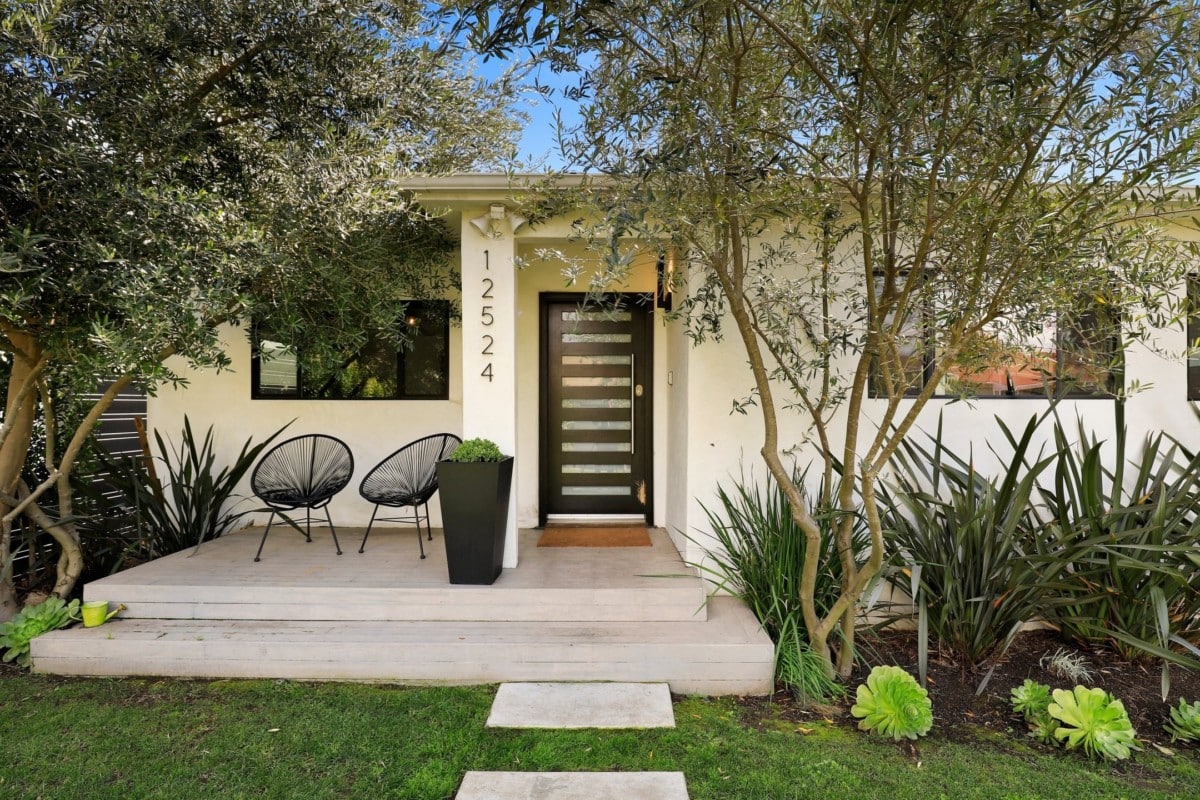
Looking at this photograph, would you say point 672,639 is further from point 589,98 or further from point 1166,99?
point 1166,99

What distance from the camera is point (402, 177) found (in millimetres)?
3682

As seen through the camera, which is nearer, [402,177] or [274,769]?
[274,769]

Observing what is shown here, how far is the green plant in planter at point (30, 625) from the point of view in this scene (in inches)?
136

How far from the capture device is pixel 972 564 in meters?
3.40

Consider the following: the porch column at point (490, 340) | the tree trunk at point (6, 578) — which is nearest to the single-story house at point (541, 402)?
the porch column at point (490, 340)

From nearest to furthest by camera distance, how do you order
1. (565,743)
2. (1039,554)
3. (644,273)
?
(565,743), (1039,554), (644,273)

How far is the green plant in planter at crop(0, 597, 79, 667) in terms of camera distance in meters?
3.46

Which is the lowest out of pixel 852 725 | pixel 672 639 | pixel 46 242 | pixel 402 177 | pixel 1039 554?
pixel 852 725

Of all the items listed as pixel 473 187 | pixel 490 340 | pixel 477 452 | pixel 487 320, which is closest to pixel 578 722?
pixel 477 452

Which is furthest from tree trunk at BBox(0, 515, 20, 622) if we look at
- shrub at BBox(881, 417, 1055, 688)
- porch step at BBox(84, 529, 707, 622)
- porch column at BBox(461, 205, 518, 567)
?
shrub at BBox(881, 417, 1055, 688)

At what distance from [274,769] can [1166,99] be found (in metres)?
4.30

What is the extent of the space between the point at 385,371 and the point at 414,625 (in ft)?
8.74

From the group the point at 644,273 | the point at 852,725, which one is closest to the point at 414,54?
the point at 644,273

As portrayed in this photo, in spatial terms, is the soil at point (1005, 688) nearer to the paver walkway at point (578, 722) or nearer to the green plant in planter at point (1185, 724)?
the green plant in planter at point (1185, 724)
